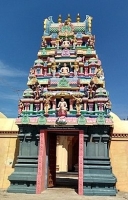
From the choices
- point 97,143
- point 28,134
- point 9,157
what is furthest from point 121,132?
point 9,157

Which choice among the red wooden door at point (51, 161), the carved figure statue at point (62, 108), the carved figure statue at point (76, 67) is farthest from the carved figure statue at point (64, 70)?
the red wooden door at point (51, 161)

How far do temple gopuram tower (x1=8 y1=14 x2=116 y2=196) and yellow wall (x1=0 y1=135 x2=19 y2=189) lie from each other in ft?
6.60

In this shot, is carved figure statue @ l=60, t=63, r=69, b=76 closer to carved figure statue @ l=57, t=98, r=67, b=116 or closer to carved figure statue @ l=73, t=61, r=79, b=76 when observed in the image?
carved figure statue @ l=73, t=61, r=79, b=76

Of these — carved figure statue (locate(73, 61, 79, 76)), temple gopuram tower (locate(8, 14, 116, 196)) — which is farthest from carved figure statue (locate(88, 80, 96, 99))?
carved figure statue (locate(73, 61, 79, 76))

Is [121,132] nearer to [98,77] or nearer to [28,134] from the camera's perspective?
[98,77]

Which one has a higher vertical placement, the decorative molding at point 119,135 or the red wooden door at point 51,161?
the decorative molding at point 119,135

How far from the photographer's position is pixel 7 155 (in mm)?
15359

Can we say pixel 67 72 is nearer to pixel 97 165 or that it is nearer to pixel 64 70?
pixel 64 70

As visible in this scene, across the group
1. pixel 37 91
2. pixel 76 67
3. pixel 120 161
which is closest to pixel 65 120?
pixel 37 91

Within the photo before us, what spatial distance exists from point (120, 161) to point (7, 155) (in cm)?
688

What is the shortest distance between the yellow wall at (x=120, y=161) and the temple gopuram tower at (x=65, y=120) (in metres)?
1.80

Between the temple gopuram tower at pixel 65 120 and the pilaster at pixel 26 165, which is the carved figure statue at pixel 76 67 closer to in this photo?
the temple gopuram tower at pixel 65 120

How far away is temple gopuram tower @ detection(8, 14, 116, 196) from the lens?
12586 mm

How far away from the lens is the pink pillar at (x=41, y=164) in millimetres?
12469
